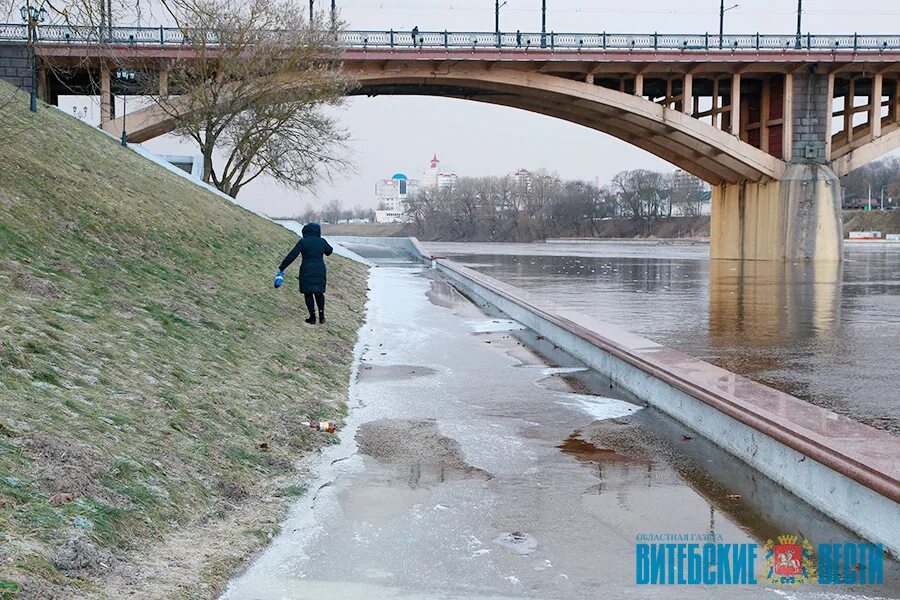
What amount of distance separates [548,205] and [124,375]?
12934cm

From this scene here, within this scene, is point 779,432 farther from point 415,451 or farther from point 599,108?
point 599,108

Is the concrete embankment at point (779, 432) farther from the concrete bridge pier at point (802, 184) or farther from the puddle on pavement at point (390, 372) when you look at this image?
the concrete bridge pier at point (802, 184)

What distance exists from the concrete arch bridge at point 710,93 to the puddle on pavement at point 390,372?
28.0 m

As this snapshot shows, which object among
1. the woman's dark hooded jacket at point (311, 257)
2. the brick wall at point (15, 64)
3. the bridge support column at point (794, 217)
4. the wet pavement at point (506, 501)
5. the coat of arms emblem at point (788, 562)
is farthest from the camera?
the bridge support column at point (794, 217)

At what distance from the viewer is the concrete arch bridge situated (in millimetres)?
39531

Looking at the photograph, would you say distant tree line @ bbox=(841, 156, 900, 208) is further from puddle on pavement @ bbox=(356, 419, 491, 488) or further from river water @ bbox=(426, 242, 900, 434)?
puddle on pavement @ bbox=(356, 419, 491, 488)

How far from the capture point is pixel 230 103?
35344 mm

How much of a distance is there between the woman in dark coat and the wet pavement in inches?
117

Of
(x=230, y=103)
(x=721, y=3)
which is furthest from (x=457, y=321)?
(x=721, y=3)

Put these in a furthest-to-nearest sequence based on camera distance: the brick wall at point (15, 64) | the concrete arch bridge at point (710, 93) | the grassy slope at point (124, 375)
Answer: the concrete arch bridge at point (710, 93) < the brick wall at point (15, 64) < the grassy slope at point (124, 375)

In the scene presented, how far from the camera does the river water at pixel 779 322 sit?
9.41 m

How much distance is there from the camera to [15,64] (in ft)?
113

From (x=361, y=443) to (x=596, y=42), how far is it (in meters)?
36.1

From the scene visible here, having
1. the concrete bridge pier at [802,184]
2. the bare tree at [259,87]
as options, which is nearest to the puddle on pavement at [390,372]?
the bare tree at [259,87]
